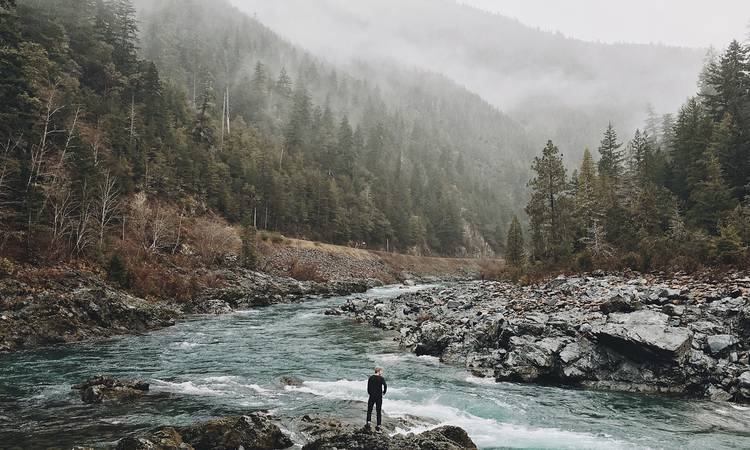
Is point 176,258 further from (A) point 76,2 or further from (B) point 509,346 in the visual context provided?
(A) point 76,2

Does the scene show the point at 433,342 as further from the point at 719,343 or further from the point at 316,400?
the point at 719,343

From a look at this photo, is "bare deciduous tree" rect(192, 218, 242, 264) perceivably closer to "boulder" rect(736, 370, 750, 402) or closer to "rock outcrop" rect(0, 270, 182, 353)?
"rock outcrop" rect(0, 270, 182, 353)

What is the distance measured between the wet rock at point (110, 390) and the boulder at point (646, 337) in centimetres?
1898

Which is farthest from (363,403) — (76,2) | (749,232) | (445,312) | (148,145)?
(76,2)

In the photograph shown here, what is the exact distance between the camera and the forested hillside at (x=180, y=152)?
37281 mm

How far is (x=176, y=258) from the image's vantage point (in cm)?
4978

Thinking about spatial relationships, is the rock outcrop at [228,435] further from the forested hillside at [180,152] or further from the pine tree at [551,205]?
the pine tree at [551,205]

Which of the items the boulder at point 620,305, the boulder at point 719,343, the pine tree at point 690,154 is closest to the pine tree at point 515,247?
the pine tree at point 690,154

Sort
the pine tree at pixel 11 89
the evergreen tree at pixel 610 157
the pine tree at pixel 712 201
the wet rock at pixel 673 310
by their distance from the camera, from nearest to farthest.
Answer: the wet rock at pixel 673 310, the pine tree at pixel 11 89, the pine tree at pixel 712 201, the evergreen tree at pixel 610 157

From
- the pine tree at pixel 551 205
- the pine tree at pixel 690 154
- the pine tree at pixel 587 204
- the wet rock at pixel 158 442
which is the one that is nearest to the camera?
the wet rock at pixel 158 442

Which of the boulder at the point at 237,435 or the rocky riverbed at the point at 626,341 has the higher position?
the rocky riverbed at the point at 626,341

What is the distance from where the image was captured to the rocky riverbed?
17.5m

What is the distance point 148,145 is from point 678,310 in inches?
2546

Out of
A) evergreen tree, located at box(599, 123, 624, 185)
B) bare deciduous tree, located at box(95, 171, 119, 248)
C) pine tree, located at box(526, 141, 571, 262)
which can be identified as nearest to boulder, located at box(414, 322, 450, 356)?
pine tree, located at box(526, 141, 571, 262)
